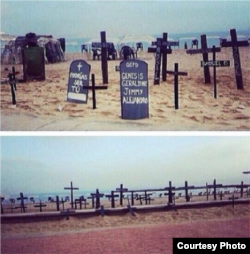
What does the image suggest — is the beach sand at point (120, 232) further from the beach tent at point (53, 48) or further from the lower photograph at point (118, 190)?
the beach tent at point (53, 48)

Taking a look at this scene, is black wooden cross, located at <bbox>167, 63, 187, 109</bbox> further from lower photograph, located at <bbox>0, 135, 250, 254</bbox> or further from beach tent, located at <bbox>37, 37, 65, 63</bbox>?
beach tent, located at <bbox>37, 37, 65, 63</bbox>

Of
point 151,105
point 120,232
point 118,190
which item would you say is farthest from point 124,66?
point 120,232

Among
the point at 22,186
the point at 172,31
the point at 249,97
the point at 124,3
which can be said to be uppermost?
the point at 124,3

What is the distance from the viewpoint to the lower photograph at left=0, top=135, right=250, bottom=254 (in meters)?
3.19

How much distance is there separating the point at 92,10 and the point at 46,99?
2.20 ft

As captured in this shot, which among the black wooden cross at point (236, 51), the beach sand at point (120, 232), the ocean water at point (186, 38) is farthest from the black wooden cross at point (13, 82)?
the black wooden cross at point (236, 51)

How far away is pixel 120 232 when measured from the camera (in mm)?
3258

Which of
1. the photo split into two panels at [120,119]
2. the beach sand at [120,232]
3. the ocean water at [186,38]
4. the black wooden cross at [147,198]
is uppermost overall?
the ocean water at [186,38]

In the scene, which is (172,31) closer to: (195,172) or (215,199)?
(195,172)

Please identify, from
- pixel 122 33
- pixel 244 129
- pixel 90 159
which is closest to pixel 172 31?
pixel 122 33

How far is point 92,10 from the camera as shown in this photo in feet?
10.1

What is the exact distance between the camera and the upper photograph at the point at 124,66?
306 cm

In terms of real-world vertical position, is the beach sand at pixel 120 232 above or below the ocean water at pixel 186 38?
below

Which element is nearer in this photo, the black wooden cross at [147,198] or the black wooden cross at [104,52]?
the black wooden cross at [104,52]
